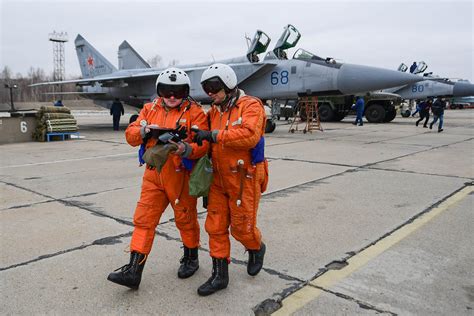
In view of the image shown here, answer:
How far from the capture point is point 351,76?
39.1 ft

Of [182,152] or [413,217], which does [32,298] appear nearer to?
[182,152]

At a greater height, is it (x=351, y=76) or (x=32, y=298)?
(x=351, y=76)

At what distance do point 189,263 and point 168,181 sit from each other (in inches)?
28.1

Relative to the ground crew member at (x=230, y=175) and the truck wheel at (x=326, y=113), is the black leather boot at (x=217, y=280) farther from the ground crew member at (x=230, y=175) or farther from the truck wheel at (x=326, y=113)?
the truck wheel at (x=326, y=113)

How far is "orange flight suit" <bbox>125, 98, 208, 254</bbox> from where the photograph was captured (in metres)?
2.75

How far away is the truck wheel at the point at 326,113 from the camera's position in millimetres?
21438

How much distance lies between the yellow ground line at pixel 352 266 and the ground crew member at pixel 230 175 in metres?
0.50

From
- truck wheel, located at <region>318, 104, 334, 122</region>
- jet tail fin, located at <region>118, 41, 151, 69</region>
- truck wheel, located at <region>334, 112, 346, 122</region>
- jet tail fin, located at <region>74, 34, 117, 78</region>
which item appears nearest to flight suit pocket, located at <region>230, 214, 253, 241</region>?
jet tail fin, located at <region>118, 41, 151, 69</region>

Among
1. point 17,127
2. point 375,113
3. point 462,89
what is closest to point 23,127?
point 17,127

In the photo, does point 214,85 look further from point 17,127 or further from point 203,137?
point 17,127

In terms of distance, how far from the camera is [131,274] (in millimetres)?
2643

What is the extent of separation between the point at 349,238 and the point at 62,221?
3098mm

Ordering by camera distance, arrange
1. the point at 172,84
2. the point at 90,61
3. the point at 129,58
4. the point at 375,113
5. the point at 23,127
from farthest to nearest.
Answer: the point at 90,61, the point at 375,113, the point at 129,58, the point at 23,127, the point at 172,84

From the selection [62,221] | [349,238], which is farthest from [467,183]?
[62,221]
